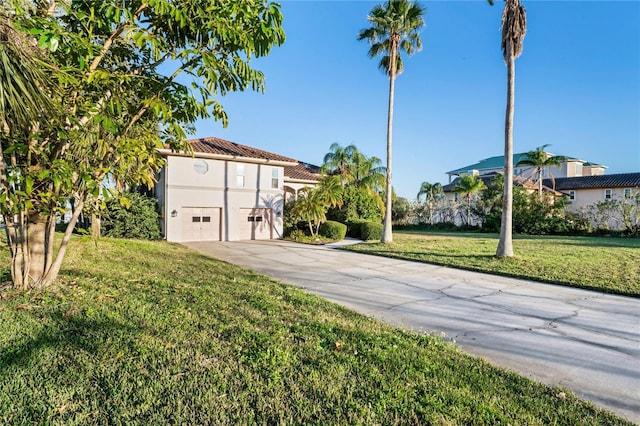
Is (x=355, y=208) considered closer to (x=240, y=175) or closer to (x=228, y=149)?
(x=240, y=175)

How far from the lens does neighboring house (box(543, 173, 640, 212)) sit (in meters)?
31.4

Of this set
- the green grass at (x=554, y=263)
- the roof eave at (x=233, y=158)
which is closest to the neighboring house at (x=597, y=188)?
the green grass at (x=554, y=263)

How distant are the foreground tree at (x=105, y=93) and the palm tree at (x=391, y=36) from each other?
12.6 metres

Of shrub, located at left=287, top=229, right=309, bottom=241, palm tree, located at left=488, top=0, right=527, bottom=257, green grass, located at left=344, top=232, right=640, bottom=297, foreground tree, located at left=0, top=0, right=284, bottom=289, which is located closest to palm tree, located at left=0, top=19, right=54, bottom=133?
foreground tree, located at left=0, top=0, right=284, bottom=289

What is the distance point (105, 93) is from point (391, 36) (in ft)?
48.3

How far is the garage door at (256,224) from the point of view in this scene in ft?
69.9

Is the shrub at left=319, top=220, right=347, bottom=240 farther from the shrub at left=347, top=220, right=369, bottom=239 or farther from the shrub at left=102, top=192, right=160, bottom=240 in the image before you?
the shrub at left=102, top=192, right=160, bottom=240

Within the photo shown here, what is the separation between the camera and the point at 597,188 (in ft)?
108

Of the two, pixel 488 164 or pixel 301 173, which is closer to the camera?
pixel 301 173

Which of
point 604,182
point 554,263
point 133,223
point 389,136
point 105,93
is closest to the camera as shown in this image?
point 105,93

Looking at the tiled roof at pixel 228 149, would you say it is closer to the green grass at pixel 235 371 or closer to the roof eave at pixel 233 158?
the roof eave at pixel 233 158

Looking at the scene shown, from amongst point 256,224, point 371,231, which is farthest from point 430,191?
point 256,224

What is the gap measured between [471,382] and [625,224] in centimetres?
2732

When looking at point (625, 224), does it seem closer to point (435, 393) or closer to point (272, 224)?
point (272, 224)
